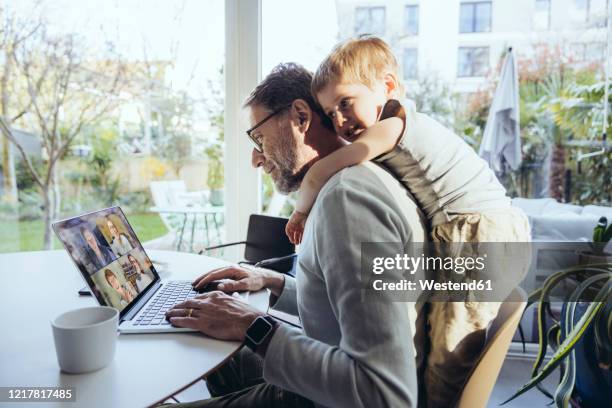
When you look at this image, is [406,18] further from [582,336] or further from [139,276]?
[139,276]

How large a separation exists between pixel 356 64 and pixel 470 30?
5.18 ft

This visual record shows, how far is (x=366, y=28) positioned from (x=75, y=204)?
223 cm

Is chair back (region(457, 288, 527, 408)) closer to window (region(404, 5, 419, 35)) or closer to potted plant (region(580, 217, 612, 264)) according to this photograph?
potted plant (region(580, 217, 612, 264))

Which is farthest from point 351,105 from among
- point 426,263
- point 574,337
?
point 574,337

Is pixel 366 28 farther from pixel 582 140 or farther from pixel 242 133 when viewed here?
pixel 582 140

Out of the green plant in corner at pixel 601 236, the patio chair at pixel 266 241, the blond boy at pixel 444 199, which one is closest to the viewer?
the blond boy at pixel 444 199

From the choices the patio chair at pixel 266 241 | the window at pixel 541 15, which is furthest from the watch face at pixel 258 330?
the window at pixel 541 15

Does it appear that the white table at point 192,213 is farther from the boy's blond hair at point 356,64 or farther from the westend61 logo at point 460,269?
the westend61 logo at point 460,269

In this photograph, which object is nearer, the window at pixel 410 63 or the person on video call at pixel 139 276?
the person on video call at pixel 139 276

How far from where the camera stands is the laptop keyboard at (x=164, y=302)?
3.30 feet

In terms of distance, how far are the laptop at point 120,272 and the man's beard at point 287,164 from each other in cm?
47

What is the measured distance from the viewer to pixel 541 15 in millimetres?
2373

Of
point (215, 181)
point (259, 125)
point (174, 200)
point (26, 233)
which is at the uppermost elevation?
point (259, 125)

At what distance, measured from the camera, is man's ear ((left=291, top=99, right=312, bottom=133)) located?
1277 millimetres
